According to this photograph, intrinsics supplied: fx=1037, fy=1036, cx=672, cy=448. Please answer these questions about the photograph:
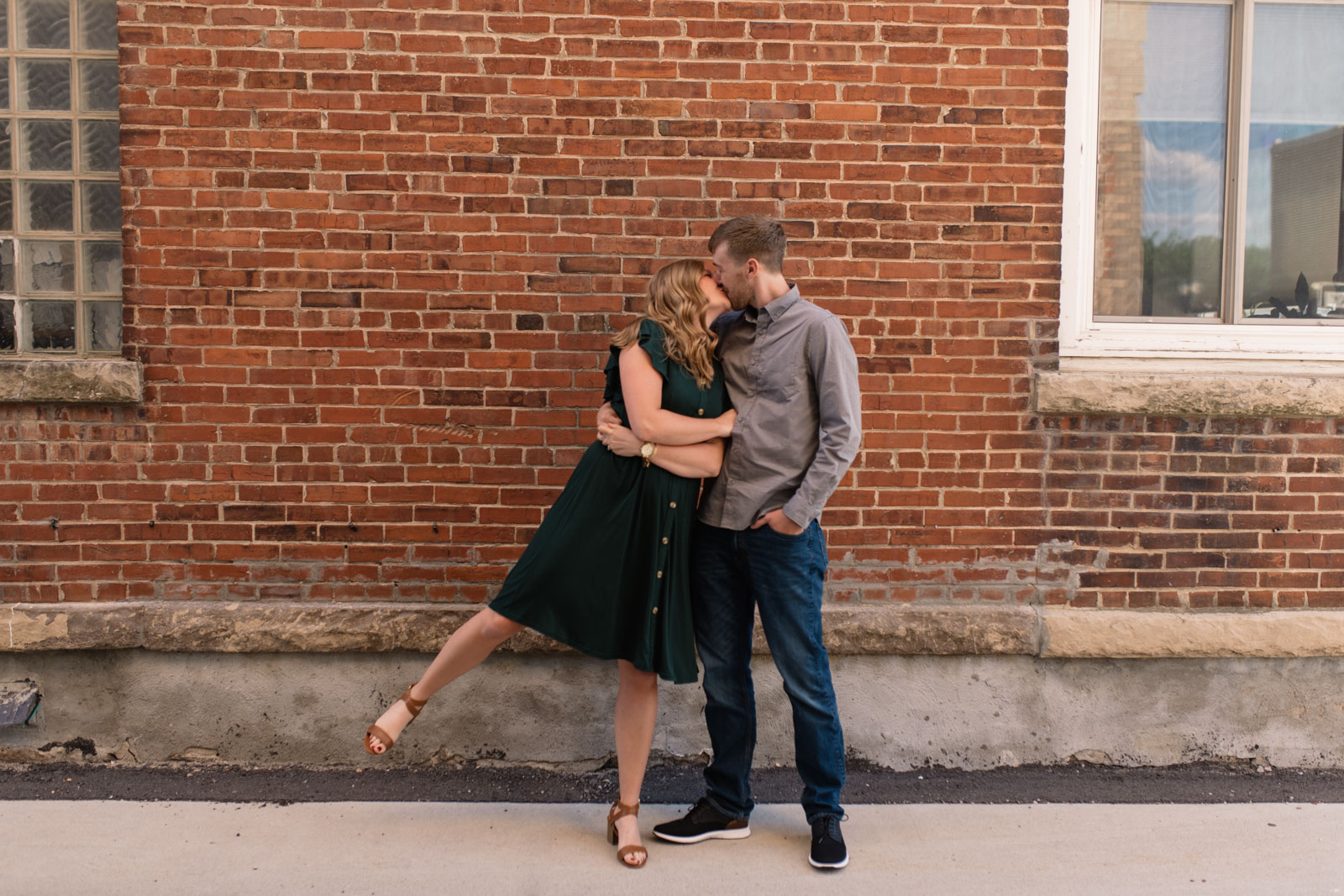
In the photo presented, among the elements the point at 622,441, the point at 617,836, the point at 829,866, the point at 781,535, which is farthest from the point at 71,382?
the point at 829,866

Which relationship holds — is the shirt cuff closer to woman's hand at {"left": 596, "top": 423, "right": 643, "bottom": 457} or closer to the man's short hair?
woman's hand at {"left": 596, "top": 423, "right": 643, "bottom": 457}

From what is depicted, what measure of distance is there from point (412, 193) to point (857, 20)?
185cm

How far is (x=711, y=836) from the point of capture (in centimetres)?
348

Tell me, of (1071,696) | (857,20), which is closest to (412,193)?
(857,20)

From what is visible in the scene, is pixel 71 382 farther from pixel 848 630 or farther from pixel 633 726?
pixel 848 630

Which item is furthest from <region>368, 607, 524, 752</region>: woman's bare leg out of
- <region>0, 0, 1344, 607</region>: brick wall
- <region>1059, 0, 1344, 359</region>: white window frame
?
<region>1059, 0, 1344, 359</region>: white window frame

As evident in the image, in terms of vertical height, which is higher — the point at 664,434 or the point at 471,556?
the point at 664,434

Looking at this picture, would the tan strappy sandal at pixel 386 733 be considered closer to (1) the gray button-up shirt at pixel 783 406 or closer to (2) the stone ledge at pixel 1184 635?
(1) the gray button-up shirt at pixel 783 406

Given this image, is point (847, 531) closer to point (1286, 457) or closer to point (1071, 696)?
point (1071, 696)

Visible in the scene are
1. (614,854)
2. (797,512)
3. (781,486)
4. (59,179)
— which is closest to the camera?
(797,512)

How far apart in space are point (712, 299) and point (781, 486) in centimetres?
63

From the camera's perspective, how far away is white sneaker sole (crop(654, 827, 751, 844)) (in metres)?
3.46

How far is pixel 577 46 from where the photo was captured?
399 centimetres

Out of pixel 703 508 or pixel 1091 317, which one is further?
pixel 1091 317
